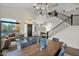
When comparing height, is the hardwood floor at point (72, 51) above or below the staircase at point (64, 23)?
below

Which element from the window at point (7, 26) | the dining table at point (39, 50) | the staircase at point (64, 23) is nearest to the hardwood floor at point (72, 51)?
the dining table at point (39, 50)

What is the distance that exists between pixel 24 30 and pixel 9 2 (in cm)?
59

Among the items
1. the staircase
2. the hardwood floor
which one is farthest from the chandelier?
the hardwood floor

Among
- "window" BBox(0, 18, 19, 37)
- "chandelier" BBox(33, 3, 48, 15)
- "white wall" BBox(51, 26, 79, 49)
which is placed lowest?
"white wall" BBox(51, 26, 79, 49)

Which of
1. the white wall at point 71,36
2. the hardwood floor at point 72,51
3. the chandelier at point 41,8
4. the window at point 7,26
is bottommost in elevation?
the hardwood floor at point 72,51

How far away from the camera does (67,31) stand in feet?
7.31

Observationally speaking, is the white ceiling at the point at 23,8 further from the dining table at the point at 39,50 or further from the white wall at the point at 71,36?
the dining table at the point at 39,50

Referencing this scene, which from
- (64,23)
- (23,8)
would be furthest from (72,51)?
(23,8)

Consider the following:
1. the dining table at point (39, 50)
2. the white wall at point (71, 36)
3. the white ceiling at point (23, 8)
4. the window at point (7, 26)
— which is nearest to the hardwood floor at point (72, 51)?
the white wall at point (71, 36)

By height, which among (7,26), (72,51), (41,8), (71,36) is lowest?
(72,51)

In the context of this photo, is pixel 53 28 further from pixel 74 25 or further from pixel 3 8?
pixel 3 8

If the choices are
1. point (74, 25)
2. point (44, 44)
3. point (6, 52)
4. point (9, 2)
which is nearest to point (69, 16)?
point (74, 25)

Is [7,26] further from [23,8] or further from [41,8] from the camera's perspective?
[41,8]

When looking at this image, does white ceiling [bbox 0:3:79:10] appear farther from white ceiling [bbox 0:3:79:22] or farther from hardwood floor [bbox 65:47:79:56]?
hardwood floor [bbox 65:47:79:56]
